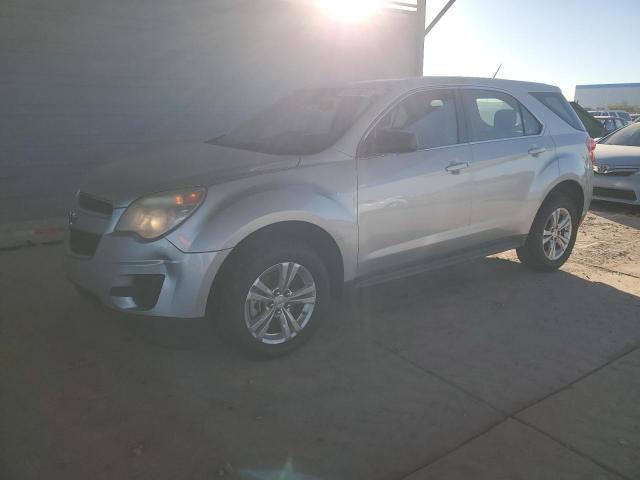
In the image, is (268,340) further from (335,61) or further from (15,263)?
(335,61)

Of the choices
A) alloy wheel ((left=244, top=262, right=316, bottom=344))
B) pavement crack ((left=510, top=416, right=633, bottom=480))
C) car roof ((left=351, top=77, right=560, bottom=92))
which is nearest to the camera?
pavement crack ((left=510, top=416, right=633, bottom=480))

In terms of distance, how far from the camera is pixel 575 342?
382cm

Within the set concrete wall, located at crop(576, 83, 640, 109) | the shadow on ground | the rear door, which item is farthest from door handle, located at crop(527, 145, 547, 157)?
concrete wall, located at crop(576, 83, 640, 109)

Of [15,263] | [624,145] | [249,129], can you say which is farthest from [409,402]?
[624,145]

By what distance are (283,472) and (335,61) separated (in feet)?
24.7

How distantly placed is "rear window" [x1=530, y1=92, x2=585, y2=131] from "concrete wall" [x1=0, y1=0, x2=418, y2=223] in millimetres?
4190

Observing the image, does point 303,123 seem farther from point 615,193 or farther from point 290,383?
point 615,193

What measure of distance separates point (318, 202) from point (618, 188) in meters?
6.68

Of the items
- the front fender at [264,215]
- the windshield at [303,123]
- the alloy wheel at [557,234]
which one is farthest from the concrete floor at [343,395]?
the windshield at [303,123]

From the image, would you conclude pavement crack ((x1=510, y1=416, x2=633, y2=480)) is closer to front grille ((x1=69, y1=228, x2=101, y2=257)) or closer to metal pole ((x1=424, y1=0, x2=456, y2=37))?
front grille ((x1=69, y1=228, x2=101, y2=257))

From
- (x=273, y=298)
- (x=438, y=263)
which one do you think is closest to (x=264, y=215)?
(x=273, y=298)

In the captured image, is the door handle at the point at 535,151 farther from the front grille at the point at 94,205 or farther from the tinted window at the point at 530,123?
the front grille at the point at 94,205

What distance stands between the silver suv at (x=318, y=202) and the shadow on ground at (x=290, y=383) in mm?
266

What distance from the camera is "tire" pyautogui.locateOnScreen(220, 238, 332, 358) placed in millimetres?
3225
